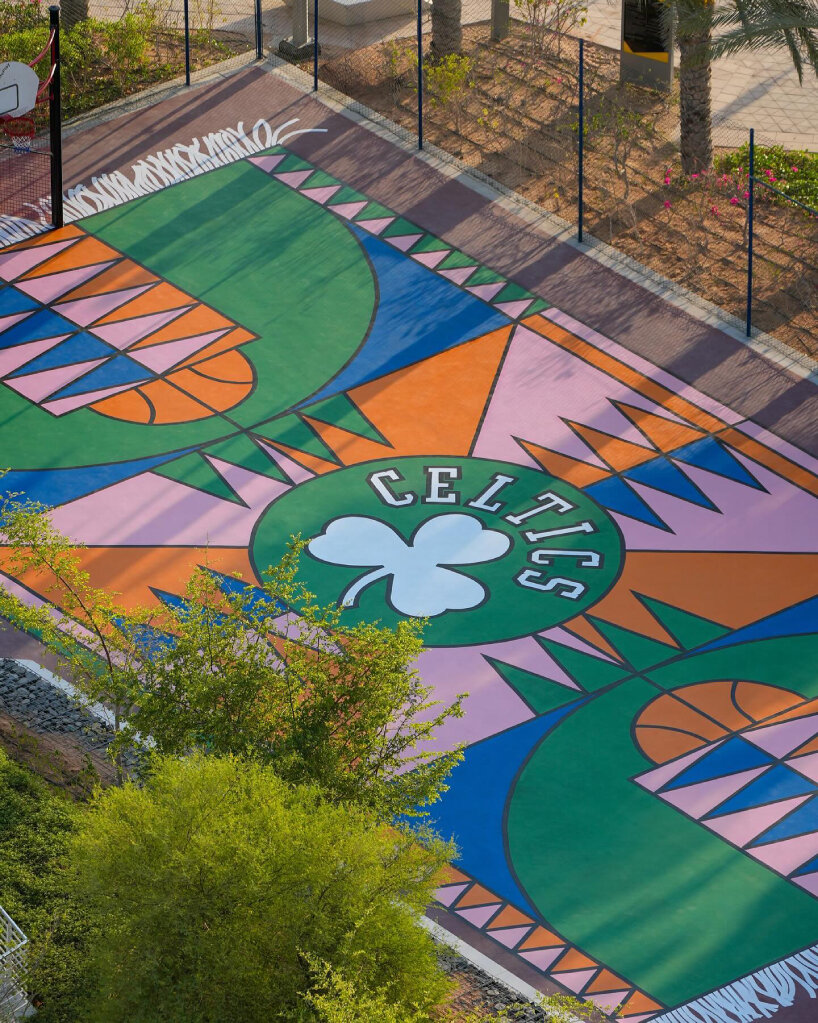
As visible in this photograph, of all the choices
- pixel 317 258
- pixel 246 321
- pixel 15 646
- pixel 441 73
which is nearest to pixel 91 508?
pixel 15 646

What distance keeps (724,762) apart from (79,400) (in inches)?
373

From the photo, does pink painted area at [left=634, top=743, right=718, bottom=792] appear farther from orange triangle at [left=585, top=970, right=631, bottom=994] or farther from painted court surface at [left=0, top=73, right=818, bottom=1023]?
orange triangle at [left=585, top=970, right=631, bottom=994]

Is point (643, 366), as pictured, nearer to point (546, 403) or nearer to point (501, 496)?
point (546, 403)

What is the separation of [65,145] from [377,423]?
8536 mm

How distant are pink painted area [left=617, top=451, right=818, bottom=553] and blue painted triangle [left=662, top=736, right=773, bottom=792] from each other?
10.3ft

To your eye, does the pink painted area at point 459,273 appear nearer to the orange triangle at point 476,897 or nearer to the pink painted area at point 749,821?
the pink painted area at point 749,821

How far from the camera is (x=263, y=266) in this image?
2466 centimetres

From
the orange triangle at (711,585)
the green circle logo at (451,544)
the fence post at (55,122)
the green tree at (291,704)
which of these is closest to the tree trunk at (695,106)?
the green circle logo at (451,544)

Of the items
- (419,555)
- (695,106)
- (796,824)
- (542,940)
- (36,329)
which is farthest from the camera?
(695,106)

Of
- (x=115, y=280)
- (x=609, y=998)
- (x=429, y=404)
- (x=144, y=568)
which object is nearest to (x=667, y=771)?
(x=609, y=998)

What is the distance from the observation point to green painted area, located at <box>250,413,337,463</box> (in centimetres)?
2145

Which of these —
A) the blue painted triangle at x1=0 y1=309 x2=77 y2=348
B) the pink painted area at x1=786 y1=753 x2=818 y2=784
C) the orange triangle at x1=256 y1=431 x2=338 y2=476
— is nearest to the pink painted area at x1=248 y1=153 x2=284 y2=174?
the blue painted triangle at x1=0 y1=309 x2=77 y2=348

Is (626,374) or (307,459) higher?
(626,374)

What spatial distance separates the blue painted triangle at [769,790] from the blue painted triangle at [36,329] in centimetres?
1104
